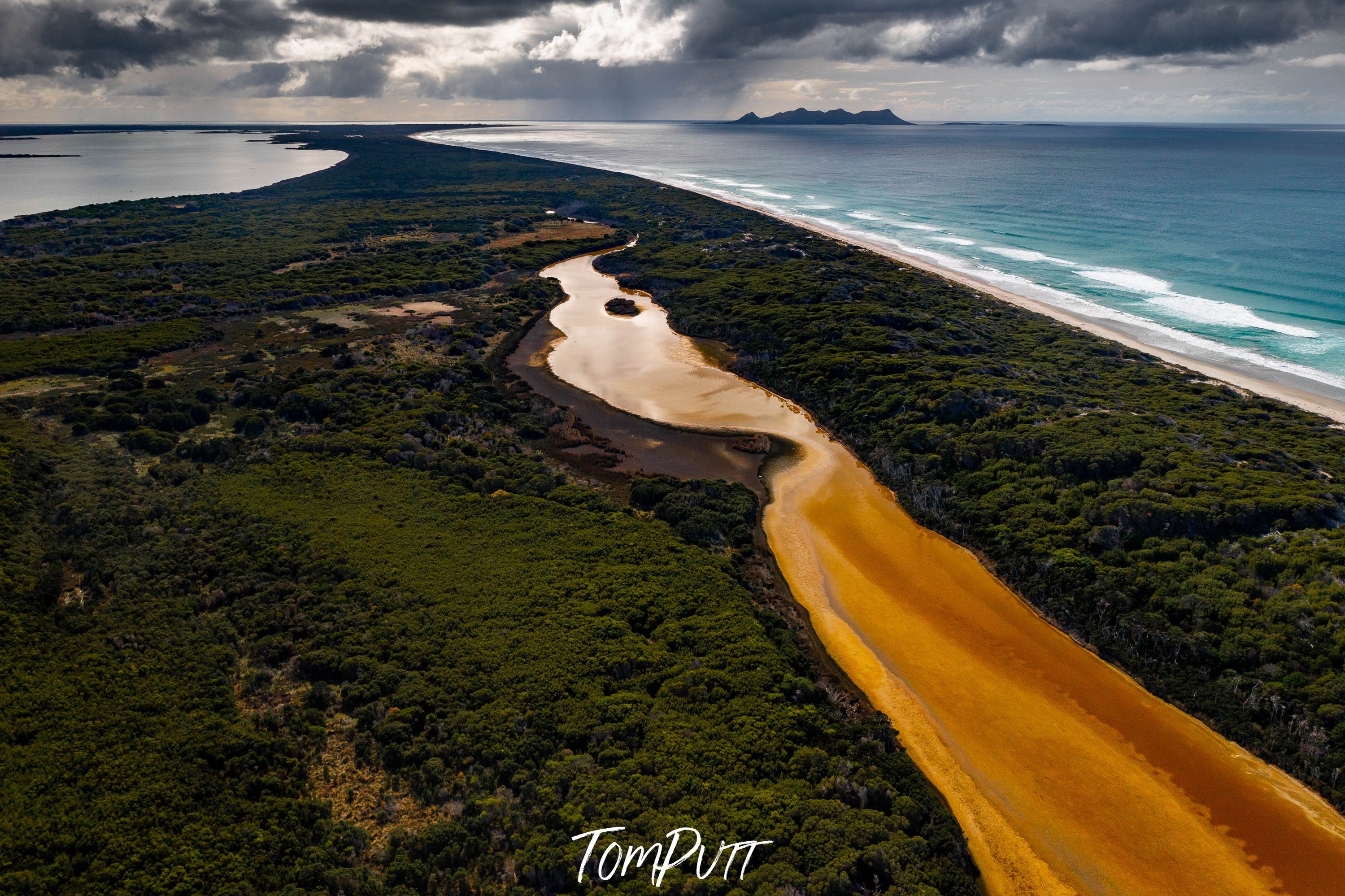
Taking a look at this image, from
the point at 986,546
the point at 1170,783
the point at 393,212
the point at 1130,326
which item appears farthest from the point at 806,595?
the point at 393,212

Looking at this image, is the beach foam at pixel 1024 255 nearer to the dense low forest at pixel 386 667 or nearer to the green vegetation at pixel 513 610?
the green vegetation at pixel 513 610

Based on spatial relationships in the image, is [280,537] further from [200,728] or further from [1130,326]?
[1130,326]

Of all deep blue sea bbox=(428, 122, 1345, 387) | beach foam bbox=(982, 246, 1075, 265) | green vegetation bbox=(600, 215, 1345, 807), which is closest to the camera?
green vegetation bbox=(600, 215, 1345, 807)

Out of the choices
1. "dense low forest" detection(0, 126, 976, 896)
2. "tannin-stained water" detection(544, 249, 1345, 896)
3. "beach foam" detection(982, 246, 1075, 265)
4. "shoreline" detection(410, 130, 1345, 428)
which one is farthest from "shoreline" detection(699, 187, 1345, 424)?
"dense low forest" detection(0, 126, 976, 896)

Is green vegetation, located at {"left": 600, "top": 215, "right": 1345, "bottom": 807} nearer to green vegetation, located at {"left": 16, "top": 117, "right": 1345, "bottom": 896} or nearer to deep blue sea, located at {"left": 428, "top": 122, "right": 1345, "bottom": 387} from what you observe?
green vegetation, located at {"left": 16, "top": 117, "right": 1345, "bottom": 896}

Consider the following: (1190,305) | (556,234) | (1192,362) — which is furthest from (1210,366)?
(556,234)

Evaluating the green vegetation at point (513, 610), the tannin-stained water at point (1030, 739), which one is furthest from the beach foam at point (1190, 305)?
the tannin-stained water at point (1030, 739)

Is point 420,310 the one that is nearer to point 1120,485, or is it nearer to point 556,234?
point 556,234
